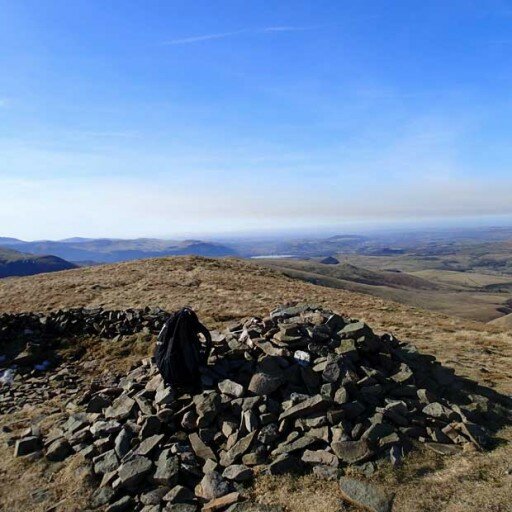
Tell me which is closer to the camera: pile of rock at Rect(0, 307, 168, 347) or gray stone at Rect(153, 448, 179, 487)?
gray stone at Rect(153, 448, 179, 487)

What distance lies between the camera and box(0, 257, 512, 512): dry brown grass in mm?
8773

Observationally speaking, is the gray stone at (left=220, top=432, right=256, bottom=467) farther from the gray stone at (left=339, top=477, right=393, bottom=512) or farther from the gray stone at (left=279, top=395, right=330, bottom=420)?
the gray stone at (left=339, top=477, right=393, bottom=512)

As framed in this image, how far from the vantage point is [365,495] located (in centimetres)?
863

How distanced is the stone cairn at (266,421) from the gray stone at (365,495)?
3 cm

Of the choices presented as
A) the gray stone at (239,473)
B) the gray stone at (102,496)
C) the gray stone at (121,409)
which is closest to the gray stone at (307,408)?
the gray stone at (239,473)

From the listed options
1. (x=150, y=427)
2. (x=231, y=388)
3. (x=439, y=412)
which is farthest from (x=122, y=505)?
(x=439, y=412)

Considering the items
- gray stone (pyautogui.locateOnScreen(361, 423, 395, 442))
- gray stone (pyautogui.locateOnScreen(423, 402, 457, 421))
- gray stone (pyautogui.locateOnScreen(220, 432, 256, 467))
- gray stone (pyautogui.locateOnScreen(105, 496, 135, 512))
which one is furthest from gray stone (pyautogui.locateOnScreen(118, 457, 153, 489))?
gray stone (pyautogui.locateOnScreen(423, 402, 457, 421))

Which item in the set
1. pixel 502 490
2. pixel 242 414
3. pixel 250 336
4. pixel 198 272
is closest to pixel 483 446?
pixel 502 490

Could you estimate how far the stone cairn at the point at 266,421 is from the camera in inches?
384

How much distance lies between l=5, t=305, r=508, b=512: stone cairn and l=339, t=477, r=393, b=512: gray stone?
0.08 feet

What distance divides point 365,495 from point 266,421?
3.15 meters

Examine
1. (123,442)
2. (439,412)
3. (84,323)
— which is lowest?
(123,442)

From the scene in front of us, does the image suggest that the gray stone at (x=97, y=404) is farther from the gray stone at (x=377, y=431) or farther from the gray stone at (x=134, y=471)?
the gray stone at (x=377, y=431)

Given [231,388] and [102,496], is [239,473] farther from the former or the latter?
[102,496]
